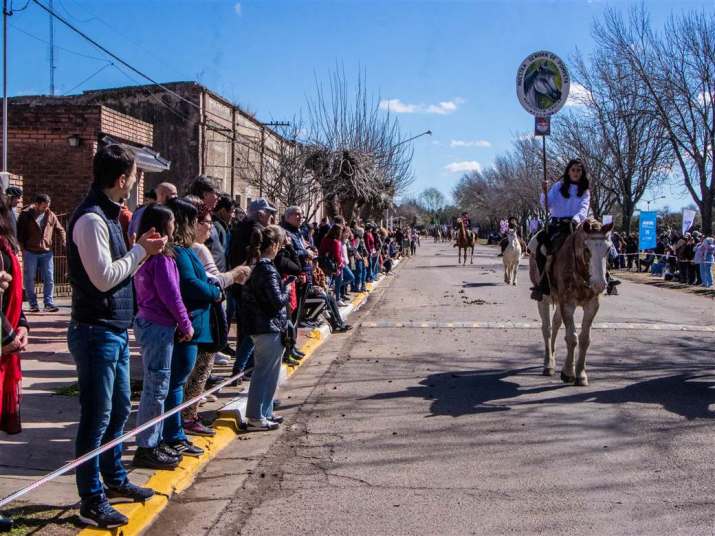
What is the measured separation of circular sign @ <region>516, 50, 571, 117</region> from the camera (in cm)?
1248

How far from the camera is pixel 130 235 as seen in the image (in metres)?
7.12

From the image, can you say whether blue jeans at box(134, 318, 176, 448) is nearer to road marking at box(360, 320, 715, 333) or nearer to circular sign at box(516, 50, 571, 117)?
circular sign at box(516, 50, 571, 117)

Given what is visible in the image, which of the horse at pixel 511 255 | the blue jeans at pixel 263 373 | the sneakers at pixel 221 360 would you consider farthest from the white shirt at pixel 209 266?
the horse at pixel 511 255

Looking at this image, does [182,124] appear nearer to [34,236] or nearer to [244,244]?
[34,236]

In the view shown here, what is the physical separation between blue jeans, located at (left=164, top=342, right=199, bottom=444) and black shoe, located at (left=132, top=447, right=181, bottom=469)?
34cm

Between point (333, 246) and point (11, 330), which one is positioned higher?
point (333, 246)

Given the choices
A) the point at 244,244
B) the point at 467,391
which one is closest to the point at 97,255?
the point at 244,244

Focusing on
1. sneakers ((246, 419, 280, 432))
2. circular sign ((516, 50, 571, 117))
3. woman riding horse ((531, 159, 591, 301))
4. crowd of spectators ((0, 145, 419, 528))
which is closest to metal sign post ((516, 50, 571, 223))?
→ circular sign ((516, 50, 571, 117))

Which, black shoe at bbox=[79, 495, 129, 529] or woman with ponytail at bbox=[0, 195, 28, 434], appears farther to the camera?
black shoe at bbox=[79, 495, 129, 529]

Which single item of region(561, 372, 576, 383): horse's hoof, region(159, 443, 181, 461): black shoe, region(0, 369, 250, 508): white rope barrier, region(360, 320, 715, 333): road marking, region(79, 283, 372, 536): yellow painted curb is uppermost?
region(0, 369, 250, 508): white rope barrier

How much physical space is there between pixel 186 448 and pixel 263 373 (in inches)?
45.2

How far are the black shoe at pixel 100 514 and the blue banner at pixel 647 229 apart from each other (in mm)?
30751

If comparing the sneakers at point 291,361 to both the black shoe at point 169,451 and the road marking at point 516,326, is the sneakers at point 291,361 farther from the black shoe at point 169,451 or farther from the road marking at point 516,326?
the road marking at point 516,326

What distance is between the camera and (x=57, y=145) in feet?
54.6
